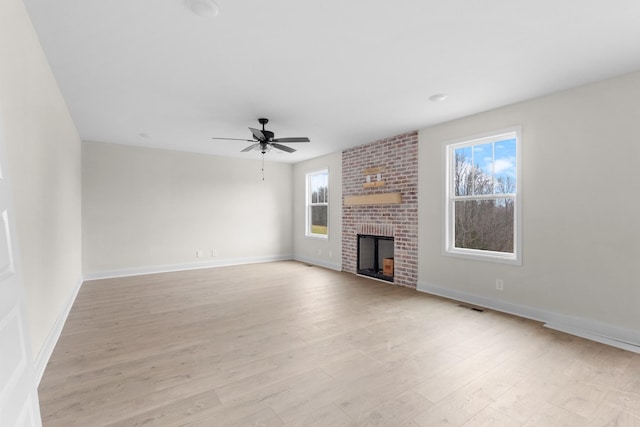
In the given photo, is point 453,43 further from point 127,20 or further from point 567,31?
point 127,20

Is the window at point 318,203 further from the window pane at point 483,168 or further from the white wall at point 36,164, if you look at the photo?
the white wall at point 36,164

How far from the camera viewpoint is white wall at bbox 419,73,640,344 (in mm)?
2990

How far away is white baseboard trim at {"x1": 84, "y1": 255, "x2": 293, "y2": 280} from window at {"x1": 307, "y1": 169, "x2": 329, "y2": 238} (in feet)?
3.88

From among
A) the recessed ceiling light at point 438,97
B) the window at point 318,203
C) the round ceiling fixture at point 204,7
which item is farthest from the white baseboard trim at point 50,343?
the window at point 318,203

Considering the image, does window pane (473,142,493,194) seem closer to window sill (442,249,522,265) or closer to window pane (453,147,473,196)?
window pane (453,147,473,196)

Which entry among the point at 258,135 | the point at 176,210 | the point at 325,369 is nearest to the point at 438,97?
the point at 258,135

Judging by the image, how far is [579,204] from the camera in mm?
3295

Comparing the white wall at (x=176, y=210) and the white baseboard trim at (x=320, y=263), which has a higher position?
the white wall at (x=176, y=210)

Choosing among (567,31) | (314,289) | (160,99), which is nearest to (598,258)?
(567,31)

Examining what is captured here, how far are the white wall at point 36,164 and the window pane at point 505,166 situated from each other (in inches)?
184

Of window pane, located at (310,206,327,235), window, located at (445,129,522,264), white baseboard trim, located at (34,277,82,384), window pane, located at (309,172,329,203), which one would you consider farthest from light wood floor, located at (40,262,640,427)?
window pane, located at (309,172,329,203)

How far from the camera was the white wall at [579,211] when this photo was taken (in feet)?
9.81

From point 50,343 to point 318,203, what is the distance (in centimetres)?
545

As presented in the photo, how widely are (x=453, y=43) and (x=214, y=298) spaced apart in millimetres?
4158
